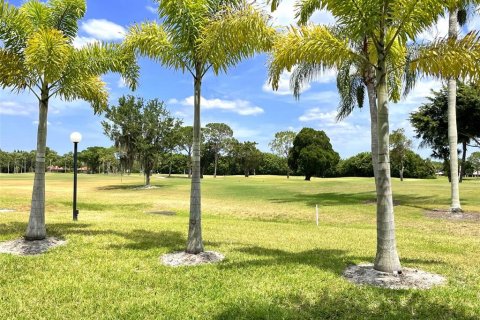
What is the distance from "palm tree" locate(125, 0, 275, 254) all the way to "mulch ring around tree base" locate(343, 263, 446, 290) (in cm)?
349

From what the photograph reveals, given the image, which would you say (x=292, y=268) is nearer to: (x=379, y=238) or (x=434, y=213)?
(x=379, y=238)

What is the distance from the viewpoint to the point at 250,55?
895cm

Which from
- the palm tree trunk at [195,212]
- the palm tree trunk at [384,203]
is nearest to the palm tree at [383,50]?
the palm tree trunk at [384,203]

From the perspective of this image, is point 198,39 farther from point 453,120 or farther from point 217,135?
point 217,135

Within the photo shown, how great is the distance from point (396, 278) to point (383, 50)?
424cm

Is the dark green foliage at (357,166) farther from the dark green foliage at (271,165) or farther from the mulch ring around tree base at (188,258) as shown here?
the mulch ring around tree base at (188,258)

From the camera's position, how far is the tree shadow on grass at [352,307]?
17.7 ft

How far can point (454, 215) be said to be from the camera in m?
19.0

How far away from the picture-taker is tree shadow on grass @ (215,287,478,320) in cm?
539

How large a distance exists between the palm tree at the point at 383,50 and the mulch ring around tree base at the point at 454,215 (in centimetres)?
1346

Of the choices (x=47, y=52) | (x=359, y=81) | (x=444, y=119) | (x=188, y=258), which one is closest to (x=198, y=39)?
(x=47, y=52)

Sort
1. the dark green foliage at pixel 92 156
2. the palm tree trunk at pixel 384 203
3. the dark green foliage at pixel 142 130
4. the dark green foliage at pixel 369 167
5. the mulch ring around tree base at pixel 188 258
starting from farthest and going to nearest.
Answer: the dark green foliage at pixel 92 156 < the dark green foliage at pixel 369 167 < the dark green foliage at pixel 142 130 < the mulch ring around tree base at pixel 188 258 < the palm tree trunk at pixel 384 203

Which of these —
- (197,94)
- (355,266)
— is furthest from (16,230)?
(355,266)

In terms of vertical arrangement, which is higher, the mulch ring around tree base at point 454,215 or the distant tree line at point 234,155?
the distant tree line at point 234,155
